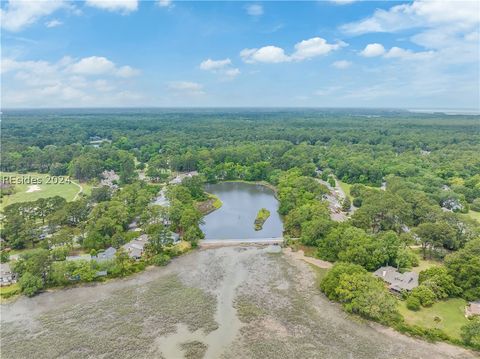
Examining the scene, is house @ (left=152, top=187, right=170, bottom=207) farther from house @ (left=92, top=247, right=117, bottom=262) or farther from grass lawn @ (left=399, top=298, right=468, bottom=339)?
grass lawn @ (left=399, top=298, right=468, bottom=339)

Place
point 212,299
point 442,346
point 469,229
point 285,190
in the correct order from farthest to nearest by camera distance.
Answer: point 285,190 → point 469,229 → point 212,299 → point 442,346

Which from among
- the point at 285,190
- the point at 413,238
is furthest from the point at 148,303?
the point at 285,190

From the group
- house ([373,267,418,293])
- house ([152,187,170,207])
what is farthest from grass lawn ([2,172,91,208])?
house ([373,267,418,293])

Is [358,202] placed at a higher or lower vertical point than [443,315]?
higher

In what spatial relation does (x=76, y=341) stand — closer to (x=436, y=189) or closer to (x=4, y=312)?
(x=4, y=312)

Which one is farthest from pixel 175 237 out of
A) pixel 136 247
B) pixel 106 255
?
pixel 106 255

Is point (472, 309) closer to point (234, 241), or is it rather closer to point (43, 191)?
point (234, 241)
